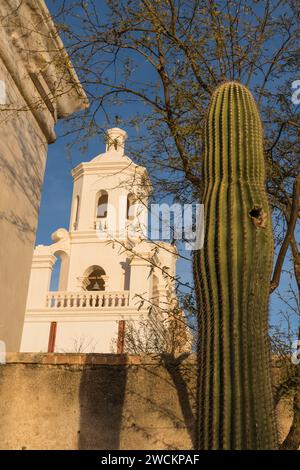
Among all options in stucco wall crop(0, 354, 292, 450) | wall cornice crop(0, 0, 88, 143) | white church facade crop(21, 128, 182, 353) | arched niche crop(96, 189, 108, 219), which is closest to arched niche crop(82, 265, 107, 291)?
white church facade crop(21, 128, 182, 353)

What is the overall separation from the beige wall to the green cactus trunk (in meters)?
2.90

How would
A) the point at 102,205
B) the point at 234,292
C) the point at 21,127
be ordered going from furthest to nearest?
the point at 102,205 → the point at 21,127 → the point at 234,292

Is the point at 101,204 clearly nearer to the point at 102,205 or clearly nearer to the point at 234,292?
the point at 102,205

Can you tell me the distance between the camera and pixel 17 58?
6352mm

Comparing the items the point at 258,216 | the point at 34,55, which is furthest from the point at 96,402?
the point at 34,55

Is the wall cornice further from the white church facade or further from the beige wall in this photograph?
the white church facade

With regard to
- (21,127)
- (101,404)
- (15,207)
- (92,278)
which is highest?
(92,278)

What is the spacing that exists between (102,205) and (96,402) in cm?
2001

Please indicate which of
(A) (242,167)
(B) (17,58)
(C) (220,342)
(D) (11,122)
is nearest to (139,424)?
(C) (220,342)

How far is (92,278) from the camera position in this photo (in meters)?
23.9

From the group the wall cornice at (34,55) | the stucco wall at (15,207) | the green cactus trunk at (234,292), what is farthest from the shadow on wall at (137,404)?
the wall cornice at (34,55)

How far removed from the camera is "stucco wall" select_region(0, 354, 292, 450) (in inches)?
190
